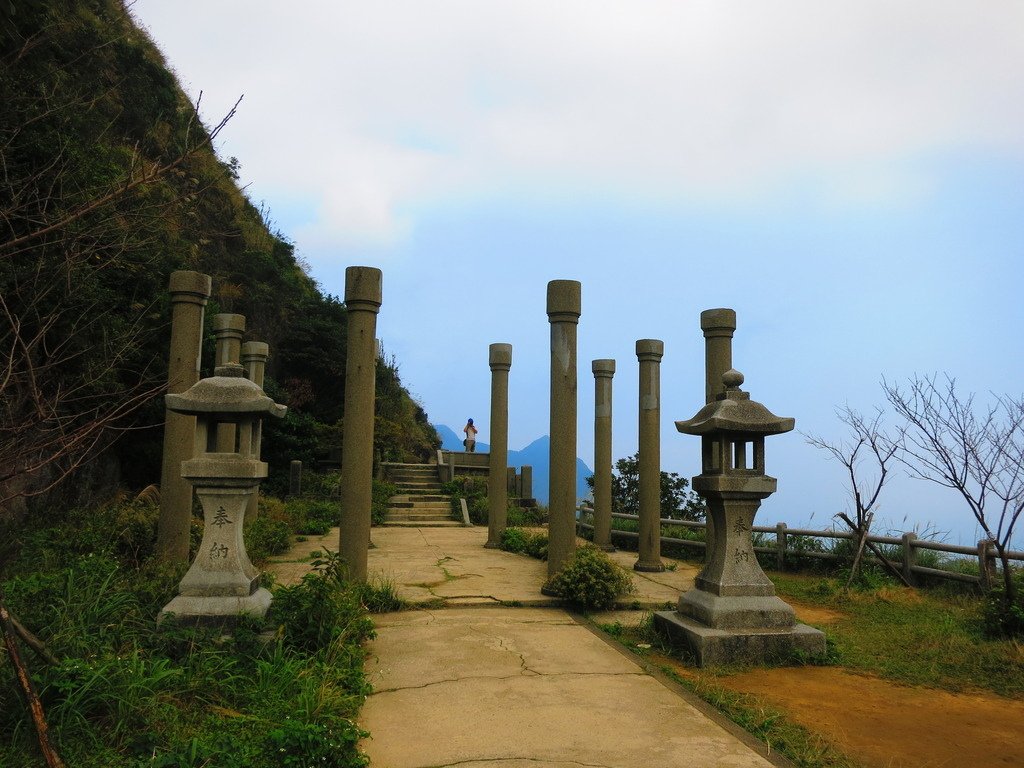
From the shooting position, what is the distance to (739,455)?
249 inches

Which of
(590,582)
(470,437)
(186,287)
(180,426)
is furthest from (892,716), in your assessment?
(470,437)

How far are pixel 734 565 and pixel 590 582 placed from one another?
1814 mm

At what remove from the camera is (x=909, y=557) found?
9.20 m

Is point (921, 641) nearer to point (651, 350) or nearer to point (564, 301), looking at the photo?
point (564, 301)

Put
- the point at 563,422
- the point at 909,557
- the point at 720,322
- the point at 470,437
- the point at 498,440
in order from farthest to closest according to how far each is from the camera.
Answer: the point at 470,437 < the point at 498,440 < the point at 909,557 < the point at 720,322 < the point at 563,422

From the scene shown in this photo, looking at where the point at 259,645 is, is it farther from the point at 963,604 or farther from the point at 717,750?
the point at 963,604

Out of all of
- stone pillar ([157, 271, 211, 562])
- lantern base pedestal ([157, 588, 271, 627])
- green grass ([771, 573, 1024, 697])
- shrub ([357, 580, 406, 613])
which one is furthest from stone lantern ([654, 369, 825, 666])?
stone pillar ([157, 271, 211, 562])

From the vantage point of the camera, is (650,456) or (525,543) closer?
(650,456)

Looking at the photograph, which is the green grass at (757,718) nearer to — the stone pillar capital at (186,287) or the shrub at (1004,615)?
the shrub at (1004,615)

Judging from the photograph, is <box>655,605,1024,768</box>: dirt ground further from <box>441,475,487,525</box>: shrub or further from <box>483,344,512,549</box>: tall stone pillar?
<box>441,475,487,525</box>: shrub

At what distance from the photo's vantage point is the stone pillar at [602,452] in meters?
12.1

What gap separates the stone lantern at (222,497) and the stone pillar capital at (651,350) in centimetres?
639

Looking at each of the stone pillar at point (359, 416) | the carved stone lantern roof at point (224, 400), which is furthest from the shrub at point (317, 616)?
the stone pillar at point (359, 416)

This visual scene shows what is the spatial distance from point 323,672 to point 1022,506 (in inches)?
277
